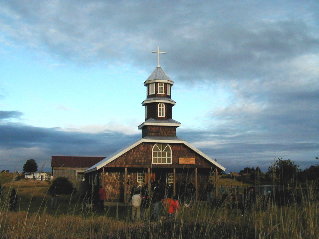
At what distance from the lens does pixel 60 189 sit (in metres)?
30.9

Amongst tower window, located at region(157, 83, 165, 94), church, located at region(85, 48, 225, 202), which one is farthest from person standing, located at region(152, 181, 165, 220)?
tower window, located at region(157, 83, 165, 94)

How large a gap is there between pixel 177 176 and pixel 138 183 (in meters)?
3.32

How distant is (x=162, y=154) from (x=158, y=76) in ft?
22.6

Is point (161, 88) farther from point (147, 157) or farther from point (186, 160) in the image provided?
point (186, 160)

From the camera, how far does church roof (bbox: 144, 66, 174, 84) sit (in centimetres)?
3389

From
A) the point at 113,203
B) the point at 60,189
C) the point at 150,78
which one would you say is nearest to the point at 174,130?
the point at 150,78

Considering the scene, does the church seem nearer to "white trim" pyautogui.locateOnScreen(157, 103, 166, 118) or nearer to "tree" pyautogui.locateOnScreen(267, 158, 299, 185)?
"white trim" pyautogui.locateOnScreen(157, 103, 166, 118)

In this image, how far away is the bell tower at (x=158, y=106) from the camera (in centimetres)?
3284

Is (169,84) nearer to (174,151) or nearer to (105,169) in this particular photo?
(174,151)

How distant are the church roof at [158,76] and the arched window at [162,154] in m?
5.82

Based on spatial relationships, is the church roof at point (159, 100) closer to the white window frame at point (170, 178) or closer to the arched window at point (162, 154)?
the arched window at point (162, 154)

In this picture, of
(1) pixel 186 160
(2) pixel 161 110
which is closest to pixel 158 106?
(2) pixel 161 110

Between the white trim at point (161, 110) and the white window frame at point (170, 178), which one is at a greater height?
the white trim at point (161, 110)

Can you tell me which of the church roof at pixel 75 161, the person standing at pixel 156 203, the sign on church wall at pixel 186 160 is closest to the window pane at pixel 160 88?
the sign on church wall at pixel 186 160
